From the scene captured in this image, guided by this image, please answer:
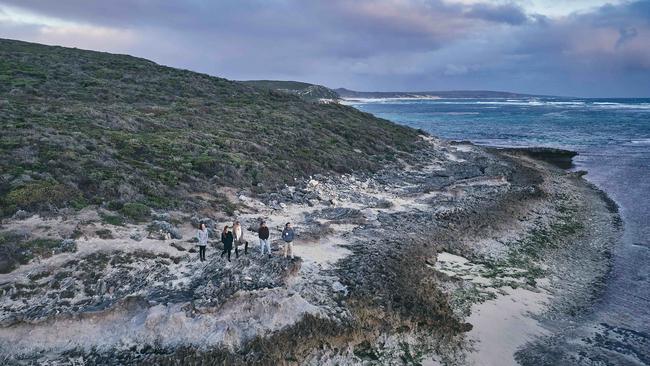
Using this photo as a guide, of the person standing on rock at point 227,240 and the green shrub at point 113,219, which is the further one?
the green shrub at point 113,219

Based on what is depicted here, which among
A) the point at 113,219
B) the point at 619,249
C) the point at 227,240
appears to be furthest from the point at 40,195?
the point at 619,249

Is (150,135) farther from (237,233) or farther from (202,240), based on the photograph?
(202,240)

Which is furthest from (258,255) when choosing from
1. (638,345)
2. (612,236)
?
(612,236)

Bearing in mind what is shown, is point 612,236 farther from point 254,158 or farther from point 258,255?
point 254,158

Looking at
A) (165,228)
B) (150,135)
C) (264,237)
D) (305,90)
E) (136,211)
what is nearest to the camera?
(264,237)

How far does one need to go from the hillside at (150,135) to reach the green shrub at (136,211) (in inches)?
32.0

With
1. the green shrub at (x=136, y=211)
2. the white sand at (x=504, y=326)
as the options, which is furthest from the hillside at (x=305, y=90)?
the white sand at (x=504, y=326)

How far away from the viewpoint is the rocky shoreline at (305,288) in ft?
41.3

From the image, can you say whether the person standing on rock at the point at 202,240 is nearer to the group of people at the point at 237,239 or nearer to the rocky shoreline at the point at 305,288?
the group of people at the point at 237,239

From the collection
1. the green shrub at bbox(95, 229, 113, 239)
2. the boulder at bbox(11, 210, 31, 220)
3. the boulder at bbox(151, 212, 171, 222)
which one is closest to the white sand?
the boulder at bbox(151, 212, 171, 222)

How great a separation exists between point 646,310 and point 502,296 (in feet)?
17.5

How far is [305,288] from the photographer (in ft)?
50.2

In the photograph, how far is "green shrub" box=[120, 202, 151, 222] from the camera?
63.1 feet

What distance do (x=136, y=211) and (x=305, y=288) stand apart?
9.00 m
